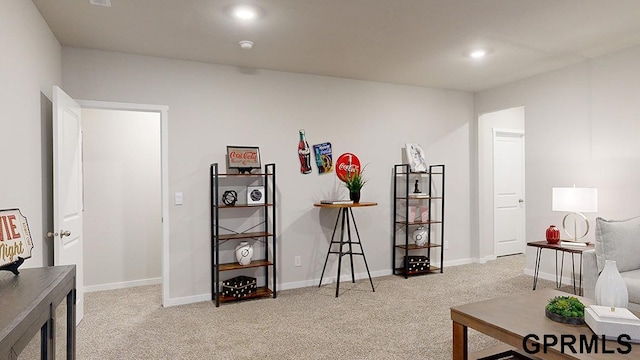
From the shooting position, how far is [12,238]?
1.48 metres

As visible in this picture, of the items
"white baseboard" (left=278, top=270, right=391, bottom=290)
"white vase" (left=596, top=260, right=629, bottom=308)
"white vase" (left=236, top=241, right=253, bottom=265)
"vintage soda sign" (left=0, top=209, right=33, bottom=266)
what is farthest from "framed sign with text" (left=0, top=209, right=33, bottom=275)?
"white baseboard" (left=278, top=270, right=391, bottom=290)

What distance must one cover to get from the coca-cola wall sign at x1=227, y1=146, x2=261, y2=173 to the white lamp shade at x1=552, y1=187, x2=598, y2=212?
323 centimetres

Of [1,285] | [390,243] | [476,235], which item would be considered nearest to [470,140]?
[476,235]

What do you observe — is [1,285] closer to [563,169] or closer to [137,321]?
[137,321]

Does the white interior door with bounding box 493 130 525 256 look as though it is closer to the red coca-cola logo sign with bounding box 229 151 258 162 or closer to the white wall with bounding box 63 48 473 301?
the white wall with bounding box 63 48 473 301

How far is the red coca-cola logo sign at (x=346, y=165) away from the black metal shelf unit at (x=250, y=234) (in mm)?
892

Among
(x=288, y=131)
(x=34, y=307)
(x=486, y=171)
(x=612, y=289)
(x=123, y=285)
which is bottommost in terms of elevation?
(x=123, y=285)

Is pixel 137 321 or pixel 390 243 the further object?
pixel 390 243

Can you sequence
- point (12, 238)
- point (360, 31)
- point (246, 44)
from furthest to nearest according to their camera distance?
point (246, 44) < point (360, 31) < point (12, 238)

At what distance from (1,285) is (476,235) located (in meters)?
5.65

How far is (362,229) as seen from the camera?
5.02 m

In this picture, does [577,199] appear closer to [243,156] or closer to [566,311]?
[566,311]

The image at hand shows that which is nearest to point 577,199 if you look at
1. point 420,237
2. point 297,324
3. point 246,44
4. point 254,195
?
point 420,237

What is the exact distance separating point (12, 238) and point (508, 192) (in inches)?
262
